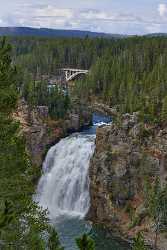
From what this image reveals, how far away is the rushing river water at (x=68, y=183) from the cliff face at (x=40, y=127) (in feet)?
6.14

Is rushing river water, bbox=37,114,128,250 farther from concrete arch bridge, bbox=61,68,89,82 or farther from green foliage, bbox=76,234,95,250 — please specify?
concrete arch bridge, bbox=61,68,89,82

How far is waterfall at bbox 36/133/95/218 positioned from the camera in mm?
74188

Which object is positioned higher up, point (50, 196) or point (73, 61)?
point (73, 61)

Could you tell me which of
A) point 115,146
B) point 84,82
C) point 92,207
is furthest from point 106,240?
point 84,82

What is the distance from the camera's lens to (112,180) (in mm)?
69812

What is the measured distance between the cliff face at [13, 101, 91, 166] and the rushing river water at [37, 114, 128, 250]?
187cm

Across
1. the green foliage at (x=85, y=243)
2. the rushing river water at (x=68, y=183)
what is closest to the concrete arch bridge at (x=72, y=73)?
the rushing river water at (x=68, y=183)

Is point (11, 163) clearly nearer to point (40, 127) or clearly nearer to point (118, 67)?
point (40, 127)

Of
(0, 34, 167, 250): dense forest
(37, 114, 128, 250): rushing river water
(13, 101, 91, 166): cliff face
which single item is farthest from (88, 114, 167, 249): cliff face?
(13, 101, 91, 166): cliff face

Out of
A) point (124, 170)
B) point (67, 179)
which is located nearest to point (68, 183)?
point (67, 179)

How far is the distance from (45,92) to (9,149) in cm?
7802

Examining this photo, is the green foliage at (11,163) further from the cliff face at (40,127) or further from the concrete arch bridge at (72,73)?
the concrete arch bridge at (72,73)

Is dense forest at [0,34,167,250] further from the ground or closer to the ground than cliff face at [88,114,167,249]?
further from the ground

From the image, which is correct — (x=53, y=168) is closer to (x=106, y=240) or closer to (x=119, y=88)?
(x=106, y=240)
